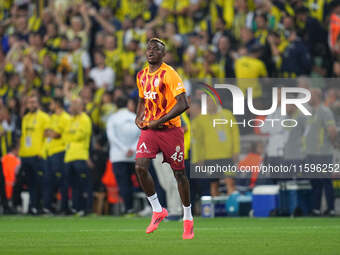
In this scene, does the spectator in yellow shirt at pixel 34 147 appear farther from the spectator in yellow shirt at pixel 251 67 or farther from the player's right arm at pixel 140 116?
the player's right arm at pixel 140 116

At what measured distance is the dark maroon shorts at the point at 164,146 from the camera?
34.3ft

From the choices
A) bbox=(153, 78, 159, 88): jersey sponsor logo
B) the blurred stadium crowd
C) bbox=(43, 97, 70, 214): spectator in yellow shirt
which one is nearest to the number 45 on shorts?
A: bbox=(153, 78, 159, 88): jersey sponsor logo

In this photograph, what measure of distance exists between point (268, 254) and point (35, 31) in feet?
48.6

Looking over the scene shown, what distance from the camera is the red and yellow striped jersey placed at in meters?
10.3

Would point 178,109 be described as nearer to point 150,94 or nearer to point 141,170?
point 150,94

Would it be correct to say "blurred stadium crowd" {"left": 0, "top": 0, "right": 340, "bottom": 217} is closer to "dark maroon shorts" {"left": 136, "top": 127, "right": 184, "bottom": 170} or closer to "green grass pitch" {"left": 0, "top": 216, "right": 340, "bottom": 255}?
"green grass pitch" {"left": 0, "top": 216, "right": 340, "bottom": 255}

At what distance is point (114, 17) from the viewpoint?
21.8 meters

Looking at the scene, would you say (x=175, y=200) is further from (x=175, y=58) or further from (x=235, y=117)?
(x=175, y=58)

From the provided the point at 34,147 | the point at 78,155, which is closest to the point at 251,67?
the point at 78,155

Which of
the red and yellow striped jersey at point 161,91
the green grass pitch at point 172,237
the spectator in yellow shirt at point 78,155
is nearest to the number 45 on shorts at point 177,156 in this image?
the red and yellow striped jersey at point 161,91

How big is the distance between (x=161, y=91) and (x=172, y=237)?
1772 millimetres

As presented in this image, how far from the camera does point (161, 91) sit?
10.4 metres

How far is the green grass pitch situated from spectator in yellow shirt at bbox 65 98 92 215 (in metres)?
2.12

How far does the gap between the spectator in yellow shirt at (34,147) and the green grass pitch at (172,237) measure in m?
2.68
